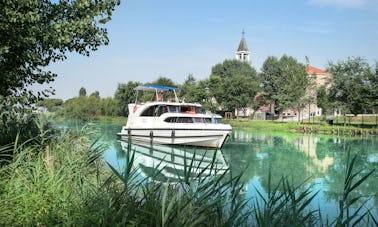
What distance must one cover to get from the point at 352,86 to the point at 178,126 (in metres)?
22.9

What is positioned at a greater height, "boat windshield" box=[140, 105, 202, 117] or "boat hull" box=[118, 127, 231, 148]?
"boat windshield" box=[140, 105, 202, 117]

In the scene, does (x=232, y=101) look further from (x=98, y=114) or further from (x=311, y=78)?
(x=98, y=114)

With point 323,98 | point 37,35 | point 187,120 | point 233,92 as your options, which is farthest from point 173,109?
point 233,92

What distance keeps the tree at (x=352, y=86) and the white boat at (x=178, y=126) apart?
19639 millimetres

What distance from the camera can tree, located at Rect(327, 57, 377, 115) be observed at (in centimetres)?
3628

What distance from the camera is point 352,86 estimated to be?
3741 cm

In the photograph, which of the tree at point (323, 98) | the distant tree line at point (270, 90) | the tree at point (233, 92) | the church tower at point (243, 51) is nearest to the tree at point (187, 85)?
the distant tree line at point (270, 90)

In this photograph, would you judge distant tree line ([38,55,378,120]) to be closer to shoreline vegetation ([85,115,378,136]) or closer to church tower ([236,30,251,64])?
shoreline vegetation ([85,115,378,136])

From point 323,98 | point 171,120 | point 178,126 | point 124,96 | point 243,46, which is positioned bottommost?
point 178,126

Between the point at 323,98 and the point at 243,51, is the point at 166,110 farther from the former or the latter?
the point at 243,51

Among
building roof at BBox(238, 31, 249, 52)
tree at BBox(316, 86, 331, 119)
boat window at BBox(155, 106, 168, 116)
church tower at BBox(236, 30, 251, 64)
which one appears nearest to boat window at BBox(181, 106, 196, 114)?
boat window at BBox(155, 106, 168, 116)

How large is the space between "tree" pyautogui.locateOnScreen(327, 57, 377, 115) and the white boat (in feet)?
64.4

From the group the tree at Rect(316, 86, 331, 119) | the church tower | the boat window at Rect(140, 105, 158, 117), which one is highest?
Answer: the church tower

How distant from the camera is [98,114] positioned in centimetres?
6094
